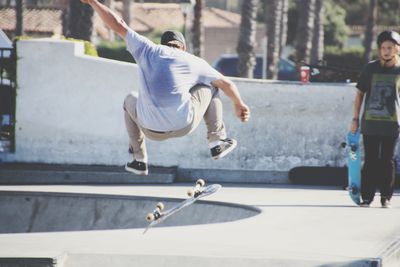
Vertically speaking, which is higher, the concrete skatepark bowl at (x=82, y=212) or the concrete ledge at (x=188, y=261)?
the concrete ledge at (x=188, y=261)

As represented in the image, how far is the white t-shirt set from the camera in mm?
8891

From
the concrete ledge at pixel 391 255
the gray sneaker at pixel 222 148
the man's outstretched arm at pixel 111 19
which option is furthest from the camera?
the gray sneaker at pixel 222 148

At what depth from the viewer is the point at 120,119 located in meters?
15.6

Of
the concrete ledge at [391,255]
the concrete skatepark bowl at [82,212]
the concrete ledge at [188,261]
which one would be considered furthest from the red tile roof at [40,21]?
the concrete ledge at [188,261]

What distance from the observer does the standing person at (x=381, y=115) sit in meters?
11.5

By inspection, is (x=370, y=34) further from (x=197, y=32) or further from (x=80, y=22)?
(x=80, y=22)

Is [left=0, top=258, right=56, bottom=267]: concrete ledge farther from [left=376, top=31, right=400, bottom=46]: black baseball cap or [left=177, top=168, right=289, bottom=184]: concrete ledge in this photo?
[left=177, top=168, right=289, bottom=184]: concrete ledge

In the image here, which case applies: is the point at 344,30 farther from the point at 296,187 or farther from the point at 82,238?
the point at 82,238

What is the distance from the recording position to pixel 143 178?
15.2 m

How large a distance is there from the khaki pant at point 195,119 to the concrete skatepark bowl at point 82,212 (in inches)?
93.2

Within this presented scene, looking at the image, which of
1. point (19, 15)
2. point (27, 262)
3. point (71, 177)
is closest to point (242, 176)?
point (71, 177)

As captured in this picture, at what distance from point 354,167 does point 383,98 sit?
106 centimetres

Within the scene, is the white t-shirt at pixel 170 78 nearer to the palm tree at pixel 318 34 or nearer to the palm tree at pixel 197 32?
the palm tree at pixel 197 32

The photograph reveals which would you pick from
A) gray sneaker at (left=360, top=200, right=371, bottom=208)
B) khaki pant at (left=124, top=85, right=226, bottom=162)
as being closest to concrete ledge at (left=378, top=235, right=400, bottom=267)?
khaki pant at (left=124, top=85, right=226, bottom=162)
